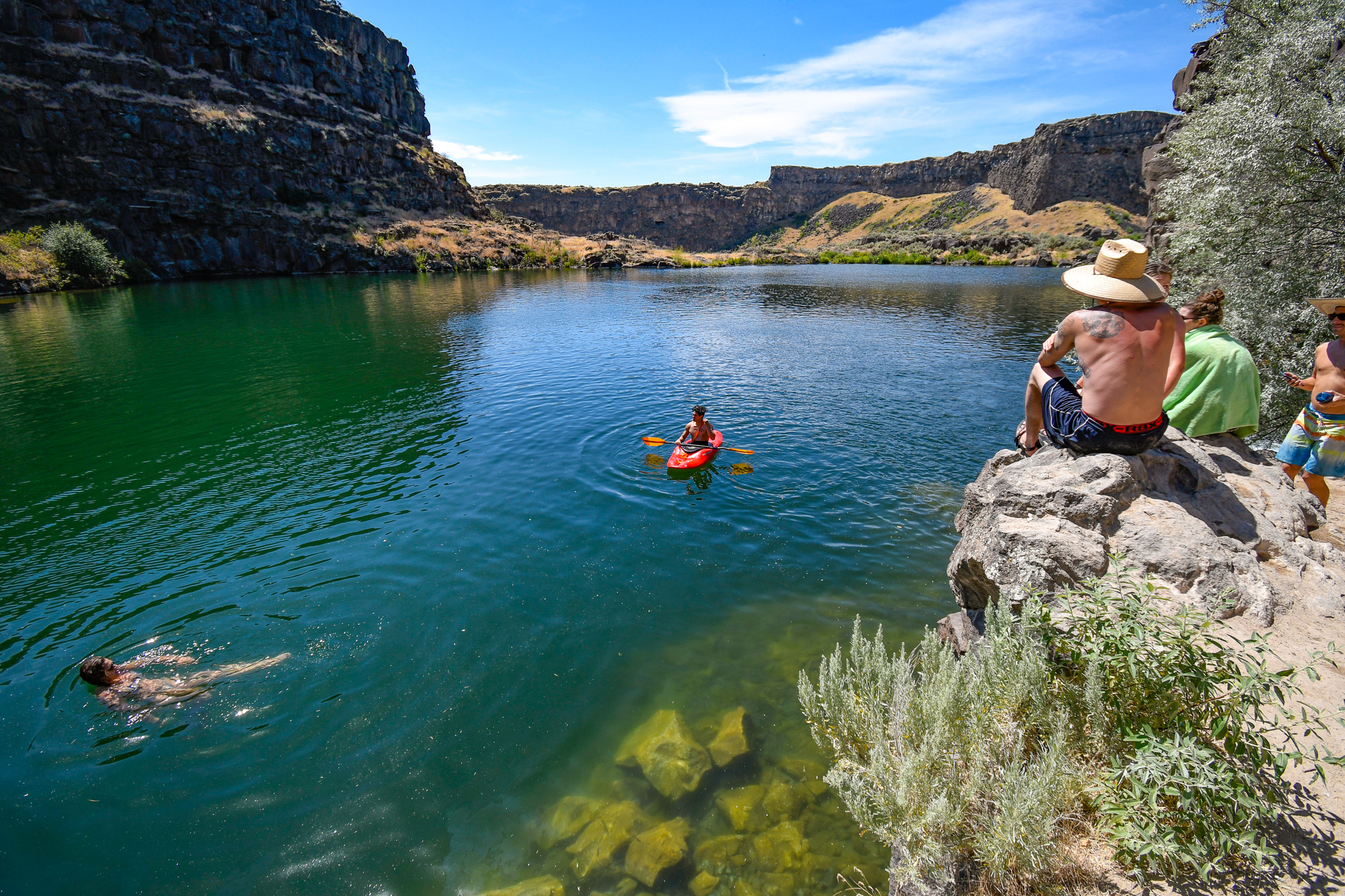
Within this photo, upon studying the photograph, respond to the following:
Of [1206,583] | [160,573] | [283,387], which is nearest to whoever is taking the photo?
[1206,583]

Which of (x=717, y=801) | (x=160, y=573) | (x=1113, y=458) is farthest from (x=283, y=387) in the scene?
(x=1113, y=458)

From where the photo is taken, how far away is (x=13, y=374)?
25219 mm

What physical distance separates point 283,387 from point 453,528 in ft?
56.0

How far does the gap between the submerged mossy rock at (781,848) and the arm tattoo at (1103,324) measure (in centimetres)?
626

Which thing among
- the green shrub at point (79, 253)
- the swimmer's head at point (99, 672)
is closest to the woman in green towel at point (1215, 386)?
the swimmer's head at point (99, 672)

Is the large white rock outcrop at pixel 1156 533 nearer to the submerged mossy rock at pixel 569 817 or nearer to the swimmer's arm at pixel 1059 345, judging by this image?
the swimmer's arm at pixel 1059 345

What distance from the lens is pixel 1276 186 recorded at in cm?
1173

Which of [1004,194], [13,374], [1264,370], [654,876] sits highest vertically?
[1004,194]

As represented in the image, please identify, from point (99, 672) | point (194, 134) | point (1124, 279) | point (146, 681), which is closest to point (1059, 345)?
point (1124, 279)

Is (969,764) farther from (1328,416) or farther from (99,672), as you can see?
(99,672)

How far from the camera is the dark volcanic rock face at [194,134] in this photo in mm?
75438

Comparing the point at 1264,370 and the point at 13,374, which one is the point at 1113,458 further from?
the point at 13,374

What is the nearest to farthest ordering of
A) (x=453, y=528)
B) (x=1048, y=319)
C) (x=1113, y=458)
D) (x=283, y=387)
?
(x=1113, y=458), (x=453, y=528), (x=283, y=387), (x=1048, y=319)

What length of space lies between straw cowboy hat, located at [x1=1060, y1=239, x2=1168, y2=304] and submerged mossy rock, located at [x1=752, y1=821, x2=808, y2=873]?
657 cm
